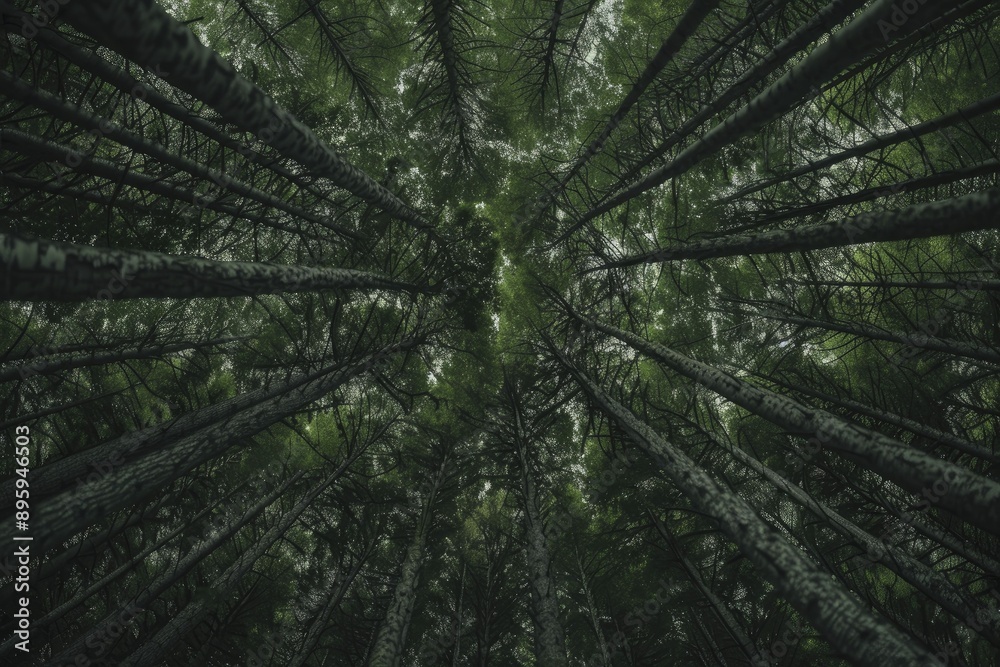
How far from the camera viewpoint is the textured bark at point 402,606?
4173 millimetres

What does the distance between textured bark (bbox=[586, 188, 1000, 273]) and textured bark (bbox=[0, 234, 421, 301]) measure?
327 cm

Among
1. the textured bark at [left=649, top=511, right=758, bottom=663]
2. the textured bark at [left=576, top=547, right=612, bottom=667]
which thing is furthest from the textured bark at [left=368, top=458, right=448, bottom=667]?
the textured bark at [left=649, top=511, right=758, bottom=663]

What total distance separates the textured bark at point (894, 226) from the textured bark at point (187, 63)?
3.12 m

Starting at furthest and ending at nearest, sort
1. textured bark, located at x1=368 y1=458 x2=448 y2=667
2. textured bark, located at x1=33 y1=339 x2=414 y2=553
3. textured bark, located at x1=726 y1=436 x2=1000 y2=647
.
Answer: textured bark, located at x1=368 y1=458 x2=448 y2=667, textured bark, located at x1=726 y1=436 x2=1000 y2=647, textured bark, located at x1=33 y1=339 x2=414 y2=553

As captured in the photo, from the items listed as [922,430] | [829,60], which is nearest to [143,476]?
[829,60]

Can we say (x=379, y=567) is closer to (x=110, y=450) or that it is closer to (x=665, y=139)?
(x=110, y=450)

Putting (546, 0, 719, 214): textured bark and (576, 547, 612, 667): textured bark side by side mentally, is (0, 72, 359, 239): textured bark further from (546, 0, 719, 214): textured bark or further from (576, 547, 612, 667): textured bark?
(576, 547, 612, 667): textured bark

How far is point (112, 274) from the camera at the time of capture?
5.69 ft

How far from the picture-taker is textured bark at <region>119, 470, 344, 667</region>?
172 inches

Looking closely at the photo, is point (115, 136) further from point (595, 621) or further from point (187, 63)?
point (595, 621)

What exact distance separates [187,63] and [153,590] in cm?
516

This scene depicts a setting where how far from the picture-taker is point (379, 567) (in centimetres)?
858

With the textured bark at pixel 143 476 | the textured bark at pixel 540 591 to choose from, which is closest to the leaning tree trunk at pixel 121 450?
the textured bark at pixel 143 476

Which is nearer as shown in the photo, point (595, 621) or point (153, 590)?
point (153, 590)
